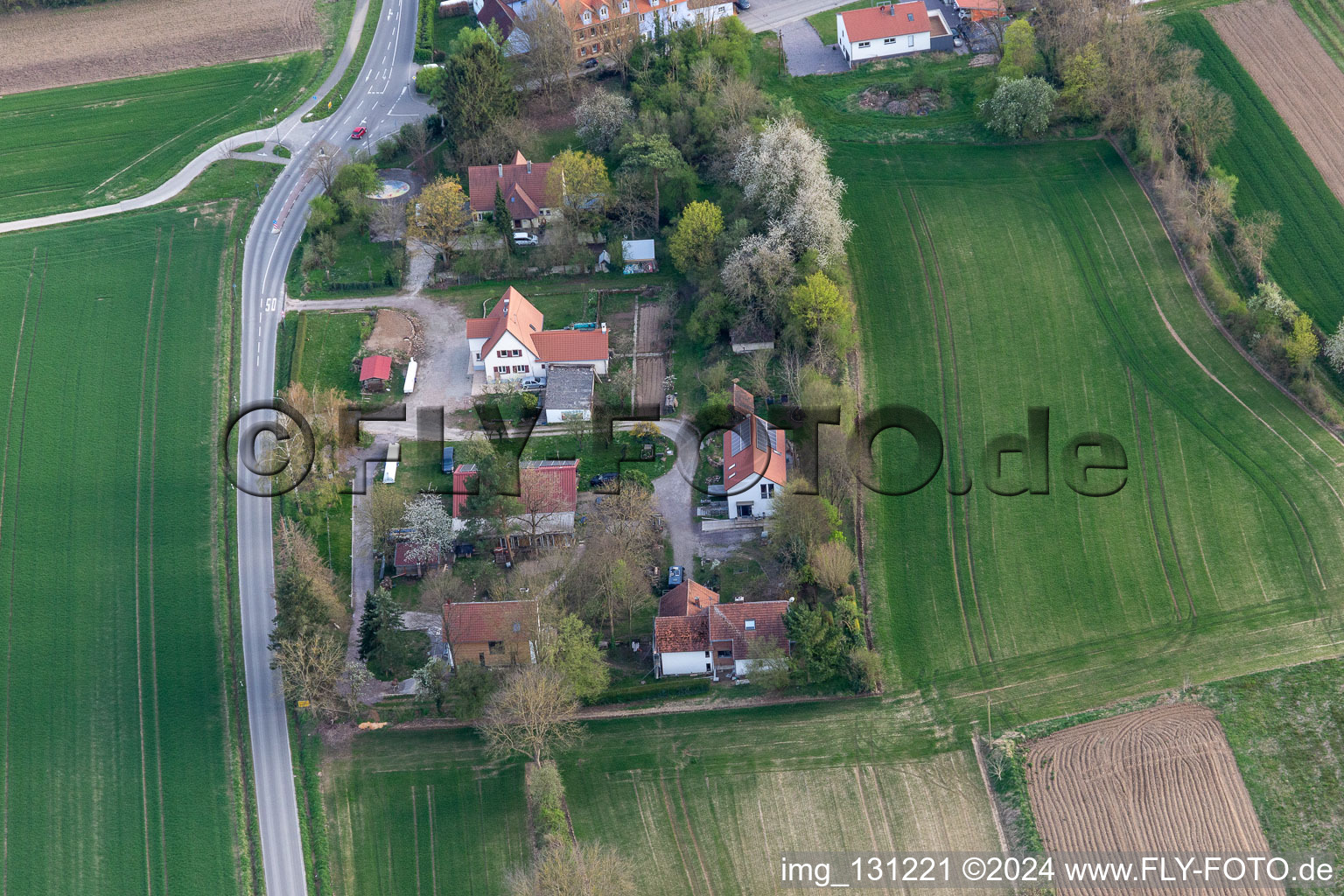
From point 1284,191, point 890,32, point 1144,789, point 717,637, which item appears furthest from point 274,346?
point 1284,191

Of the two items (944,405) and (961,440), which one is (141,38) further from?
(961,440)

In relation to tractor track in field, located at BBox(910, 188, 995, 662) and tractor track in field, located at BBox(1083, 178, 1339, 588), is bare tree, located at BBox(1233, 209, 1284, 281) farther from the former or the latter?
tractor track in field, located at BBox(910, 188, 995, 662)

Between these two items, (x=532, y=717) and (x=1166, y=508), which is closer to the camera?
(x=532, y=717)

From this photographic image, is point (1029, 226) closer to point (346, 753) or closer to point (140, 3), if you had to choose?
point (346, 753)

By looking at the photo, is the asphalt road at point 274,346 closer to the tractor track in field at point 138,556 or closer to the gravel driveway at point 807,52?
the tractor track in field at point 138,556

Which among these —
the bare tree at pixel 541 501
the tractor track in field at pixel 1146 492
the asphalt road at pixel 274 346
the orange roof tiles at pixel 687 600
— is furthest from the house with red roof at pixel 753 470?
the asphalt road at pixel 274 346

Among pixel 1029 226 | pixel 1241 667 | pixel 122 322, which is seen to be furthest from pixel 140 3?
pixel 1241 667

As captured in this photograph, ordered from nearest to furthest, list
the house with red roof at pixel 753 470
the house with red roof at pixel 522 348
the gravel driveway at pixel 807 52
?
1. the house with red roof at pixel 753 470
2. the house with red roof at pixel 522 348
3. the gravel driveway at pixel 807 52
